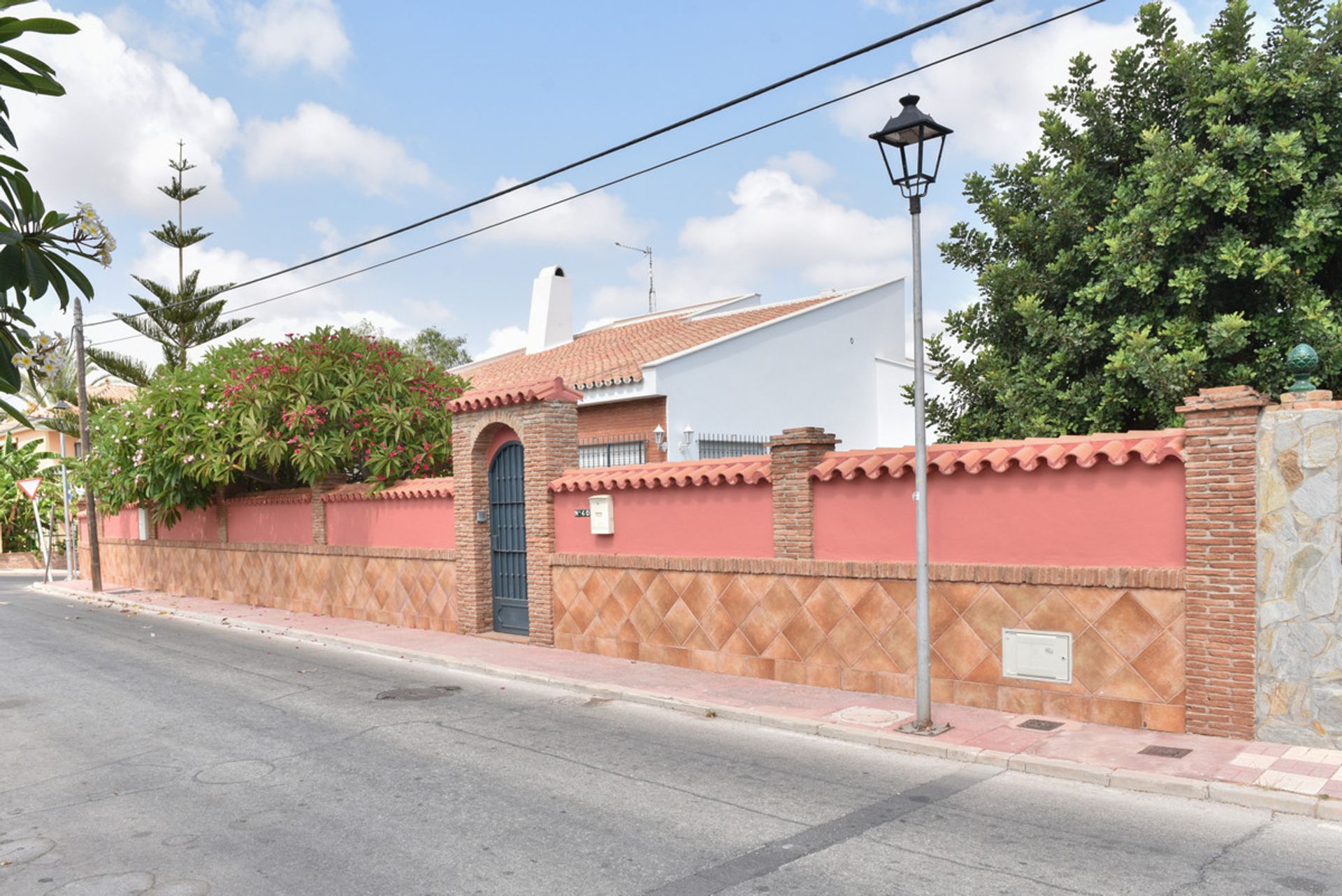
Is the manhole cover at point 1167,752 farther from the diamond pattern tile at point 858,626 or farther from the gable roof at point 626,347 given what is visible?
the gable roof at point 626,347

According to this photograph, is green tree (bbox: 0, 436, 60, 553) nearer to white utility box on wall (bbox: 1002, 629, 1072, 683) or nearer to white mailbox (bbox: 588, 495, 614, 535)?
white mailbox (bbox: 588, 495, 614, 535)

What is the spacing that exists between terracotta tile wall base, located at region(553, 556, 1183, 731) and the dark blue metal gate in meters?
1.09

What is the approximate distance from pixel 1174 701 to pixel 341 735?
7.50 m

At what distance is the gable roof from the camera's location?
21.6m

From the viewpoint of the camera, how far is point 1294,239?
35.7ft

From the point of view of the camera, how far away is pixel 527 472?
1413 cm

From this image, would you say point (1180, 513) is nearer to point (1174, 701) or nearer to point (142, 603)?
point (1174, 701)

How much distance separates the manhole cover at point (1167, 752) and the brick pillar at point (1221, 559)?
0.55 meters

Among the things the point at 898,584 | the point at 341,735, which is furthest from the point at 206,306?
the point at 898,584

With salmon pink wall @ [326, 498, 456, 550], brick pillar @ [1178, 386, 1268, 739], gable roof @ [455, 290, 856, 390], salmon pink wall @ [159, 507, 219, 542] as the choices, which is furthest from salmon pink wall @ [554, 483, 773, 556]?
salmon pink wall @ [159, 507, 219, 542]

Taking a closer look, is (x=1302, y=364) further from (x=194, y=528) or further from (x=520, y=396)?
(x=194, y=528)

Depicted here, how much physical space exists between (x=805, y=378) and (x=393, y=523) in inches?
421

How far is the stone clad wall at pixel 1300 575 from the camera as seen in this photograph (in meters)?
7.61

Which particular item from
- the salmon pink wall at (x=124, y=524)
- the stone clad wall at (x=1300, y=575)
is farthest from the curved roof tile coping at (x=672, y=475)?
the salmon pink wall at (x=124, y=524)
